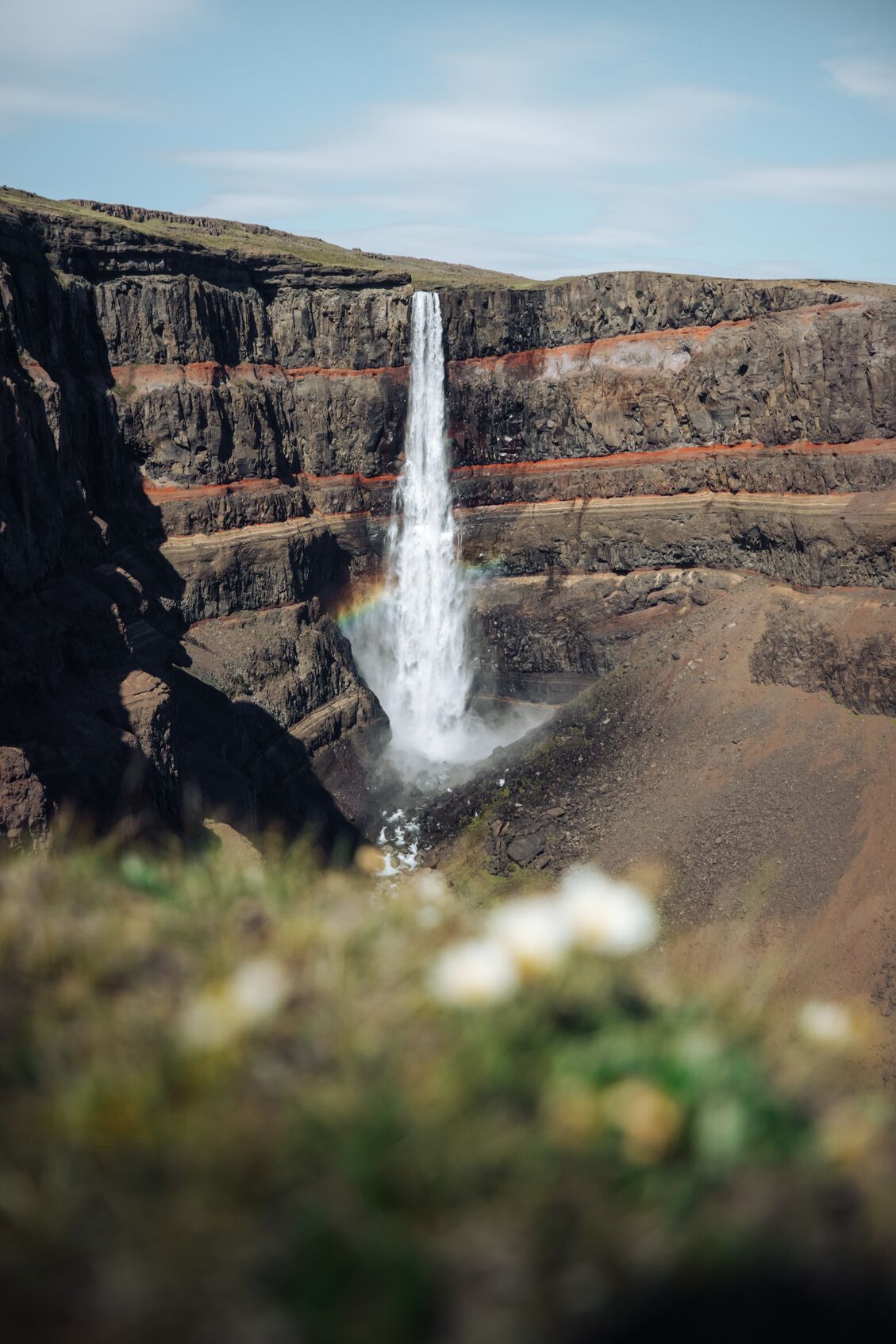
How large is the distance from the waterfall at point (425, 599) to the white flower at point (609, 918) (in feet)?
118

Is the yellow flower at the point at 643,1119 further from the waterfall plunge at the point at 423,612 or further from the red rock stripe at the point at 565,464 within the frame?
the waterfall plunge at the point at 423,612

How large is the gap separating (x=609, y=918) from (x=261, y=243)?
146 ft

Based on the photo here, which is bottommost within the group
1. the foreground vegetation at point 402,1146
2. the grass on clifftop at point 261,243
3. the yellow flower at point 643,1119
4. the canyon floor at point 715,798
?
the canyon floor at point 715,798

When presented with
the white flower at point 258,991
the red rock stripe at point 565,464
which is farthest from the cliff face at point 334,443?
the white flower at point 258,991

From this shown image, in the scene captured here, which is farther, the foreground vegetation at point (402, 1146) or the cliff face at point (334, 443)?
the cliff face at point (334, 443)

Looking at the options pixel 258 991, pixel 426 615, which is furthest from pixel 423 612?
pixel 258 991

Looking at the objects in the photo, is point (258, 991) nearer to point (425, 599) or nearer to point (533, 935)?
point (533, 935)

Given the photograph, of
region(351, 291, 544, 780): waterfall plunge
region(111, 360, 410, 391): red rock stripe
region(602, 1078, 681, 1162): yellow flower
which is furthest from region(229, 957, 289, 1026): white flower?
region(351, 291, 544, 780): waterfall plunge

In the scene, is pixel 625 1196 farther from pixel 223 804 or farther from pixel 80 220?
pixel 80 220

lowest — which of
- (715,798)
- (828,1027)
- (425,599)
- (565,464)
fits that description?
(715,798)

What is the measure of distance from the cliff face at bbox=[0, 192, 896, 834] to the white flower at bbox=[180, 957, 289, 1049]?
19.0 metres

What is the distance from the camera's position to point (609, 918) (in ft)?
13.9

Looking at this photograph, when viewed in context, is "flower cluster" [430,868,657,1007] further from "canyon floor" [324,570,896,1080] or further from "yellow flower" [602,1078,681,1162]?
"canyon floor" [324,570,896,1080]

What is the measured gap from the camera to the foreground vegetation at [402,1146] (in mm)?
2590
